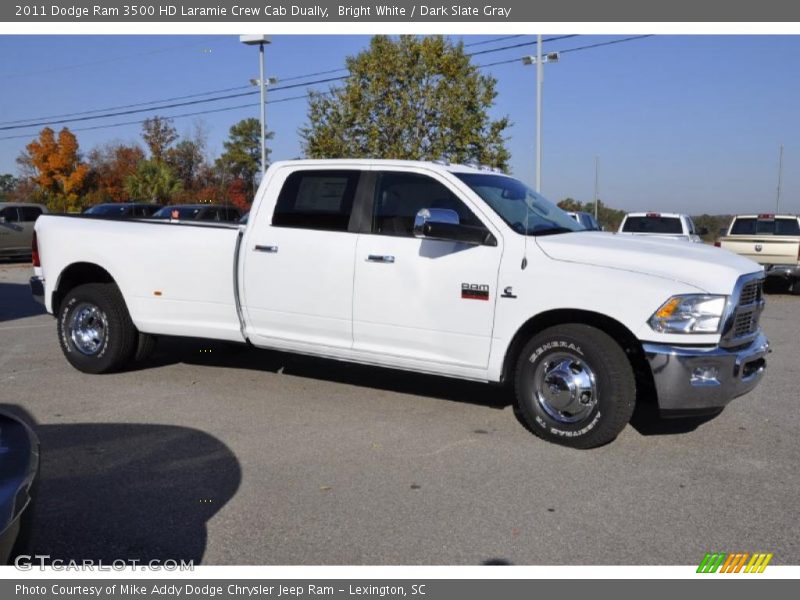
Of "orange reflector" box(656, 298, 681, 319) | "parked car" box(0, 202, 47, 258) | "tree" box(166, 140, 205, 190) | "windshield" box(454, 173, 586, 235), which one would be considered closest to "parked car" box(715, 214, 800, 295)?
"windshield" box(454, 173, 586, 235)

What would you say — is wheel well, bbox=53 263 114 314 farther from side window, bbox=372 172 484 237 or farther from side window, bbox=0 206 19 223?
side window, bbox=0 206 19 223

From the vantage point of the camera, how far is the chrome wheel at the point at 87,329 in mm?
7422

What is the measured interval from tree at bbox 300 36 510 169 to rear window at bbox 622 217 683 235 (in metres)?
6.34

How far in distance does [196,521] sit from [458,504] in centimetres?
143

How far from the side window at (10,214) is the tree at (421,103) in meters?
11.3

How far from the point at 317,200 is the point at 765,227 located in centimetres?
1495

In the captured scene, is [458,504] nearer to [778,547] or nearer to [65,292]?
[778,547]

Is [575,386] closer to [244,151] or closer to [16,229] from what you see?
[16,229]

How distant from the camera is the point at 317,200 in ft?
21.2

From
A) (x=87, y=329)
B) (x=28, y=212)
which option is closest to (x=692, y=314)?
(x=87, y=329)

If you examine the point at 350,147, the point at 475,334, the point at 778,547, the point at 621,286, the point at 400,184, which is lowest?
the point at 778,547

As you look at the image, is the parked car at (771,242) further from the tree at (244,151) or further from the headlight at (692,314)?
the tree at (244,151)

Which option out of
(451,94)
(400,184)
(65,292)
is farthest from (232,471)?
(451,94)

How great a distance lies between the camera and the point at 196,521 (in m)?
4.13
